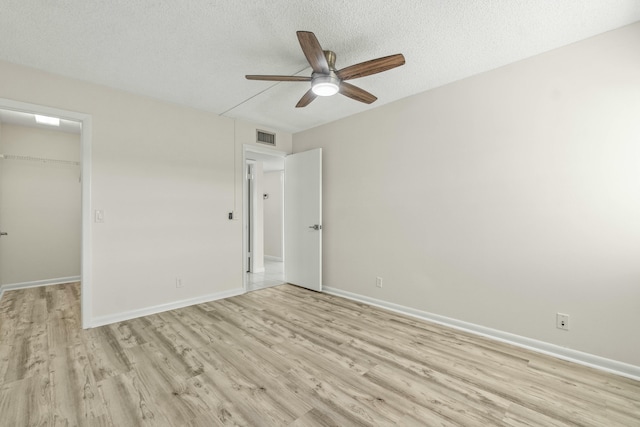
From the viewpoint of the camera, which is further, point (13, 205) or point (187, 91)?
point (13, 205)

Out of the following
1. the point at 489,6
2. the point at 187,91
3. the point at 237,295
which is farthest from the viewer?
the point at 237,295

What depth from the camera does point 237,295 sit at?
413 cm

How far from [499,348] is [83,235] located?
4.29m

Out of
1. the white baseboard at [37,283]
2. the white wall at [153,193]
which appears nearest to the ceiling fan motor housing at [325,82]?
the white wall at [153,193]

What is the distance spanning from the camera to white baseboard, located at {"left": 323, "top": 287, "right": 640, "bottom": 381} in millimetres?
2127

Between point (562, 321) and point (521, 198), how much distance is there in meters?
1.10

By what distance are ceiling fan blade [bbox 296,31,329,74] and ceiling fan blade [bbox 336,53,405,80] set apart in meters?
0.17

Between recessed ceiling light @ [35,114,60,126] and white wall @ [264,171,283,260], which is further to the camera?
white wall @ [264,171,283,260]

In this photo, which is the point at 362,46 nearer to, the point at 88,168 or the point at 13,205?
the point at 88,168

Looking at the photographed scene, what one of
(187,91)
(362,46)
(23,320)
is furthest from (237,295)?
(362,46)

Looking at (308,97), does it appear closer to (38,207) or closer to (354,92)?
(354,92)

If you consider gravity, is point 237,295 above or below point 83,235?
below

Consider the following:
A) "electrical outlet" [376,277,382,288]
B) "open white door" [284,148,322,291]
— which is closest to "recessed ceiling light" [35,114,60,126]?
"open white door" [284,148,322,291]

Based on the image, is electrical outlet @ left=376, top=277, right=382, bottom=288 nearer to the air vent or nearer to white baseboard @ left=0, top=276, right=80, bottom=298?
the air vent
